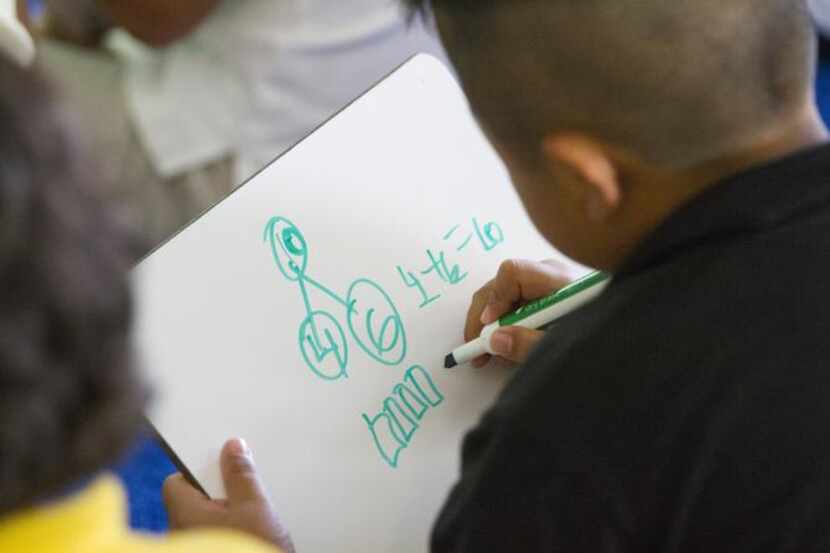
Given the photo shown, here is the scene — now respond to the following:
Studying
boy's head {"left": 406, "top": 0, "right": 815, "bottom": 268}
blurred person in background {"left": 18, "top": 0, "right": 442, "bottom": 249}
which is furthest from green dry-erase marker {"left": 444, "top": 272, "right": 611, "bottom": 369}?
blurred person in background {"left": 18, "top": 0, "right": 442, "bottom": 249}

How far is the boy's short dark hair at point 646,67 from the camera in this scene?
1.56 ft

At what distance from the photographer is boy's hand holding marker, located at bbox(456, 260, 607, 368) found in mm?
686

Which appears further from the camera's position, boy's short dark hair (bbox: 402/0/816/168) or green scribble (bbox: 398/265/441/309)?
green scribble (bbox: 398/265/441/309)

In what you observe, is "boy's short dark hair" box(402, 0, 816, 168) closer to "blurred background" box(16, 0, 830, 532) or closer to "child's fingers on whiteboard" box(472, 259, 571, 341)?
"child's fingers on whiteboard" box(472, 259, 571, 341)

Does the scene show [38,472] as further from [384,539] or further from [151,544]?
[384,539]

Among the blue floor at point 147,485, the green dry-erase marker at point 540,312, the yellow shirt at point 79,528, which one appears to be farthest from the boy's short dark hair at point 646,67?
the blue floor at point 147,485

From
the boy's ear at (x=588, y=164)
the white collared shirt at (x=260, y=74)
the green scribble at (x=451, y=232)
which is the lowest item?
the green scribble at (x=451, y=232)

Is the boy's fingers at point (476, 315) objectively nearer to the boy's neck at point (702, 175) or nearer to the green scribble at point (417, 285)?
the green scribble at point (417, 285)

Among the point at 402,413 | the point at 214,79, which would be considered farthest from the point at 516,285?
the point at 214,79

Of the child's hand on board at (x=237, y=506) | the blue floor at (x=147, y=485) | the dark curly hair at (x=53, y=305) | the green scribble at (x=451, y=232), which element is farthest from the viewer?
the blue floor at (x=147, y=485)

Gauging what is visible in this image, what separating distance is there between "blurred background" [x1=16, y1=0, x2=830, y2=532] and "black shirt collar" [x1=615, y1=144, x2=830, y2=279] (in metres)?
0.36

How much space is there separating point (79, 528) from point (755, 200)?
1.06 feet

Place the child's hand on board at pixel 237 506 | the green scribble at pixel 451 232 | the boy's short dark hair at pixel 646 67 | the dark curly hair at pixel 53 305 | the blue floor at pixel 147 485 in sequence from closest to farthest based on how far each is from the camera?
the dark curly hair at pixel 53 305 < the boy's short dark hair at pixel 646 67 < the child's hand on board at pixel 237 506 < the green scribble at pixel 451 232 < the blue floor at pixel 147 485

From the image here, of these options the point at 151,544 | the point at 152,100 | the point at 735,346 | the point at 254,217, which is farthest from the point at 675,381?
the point at 152,100
